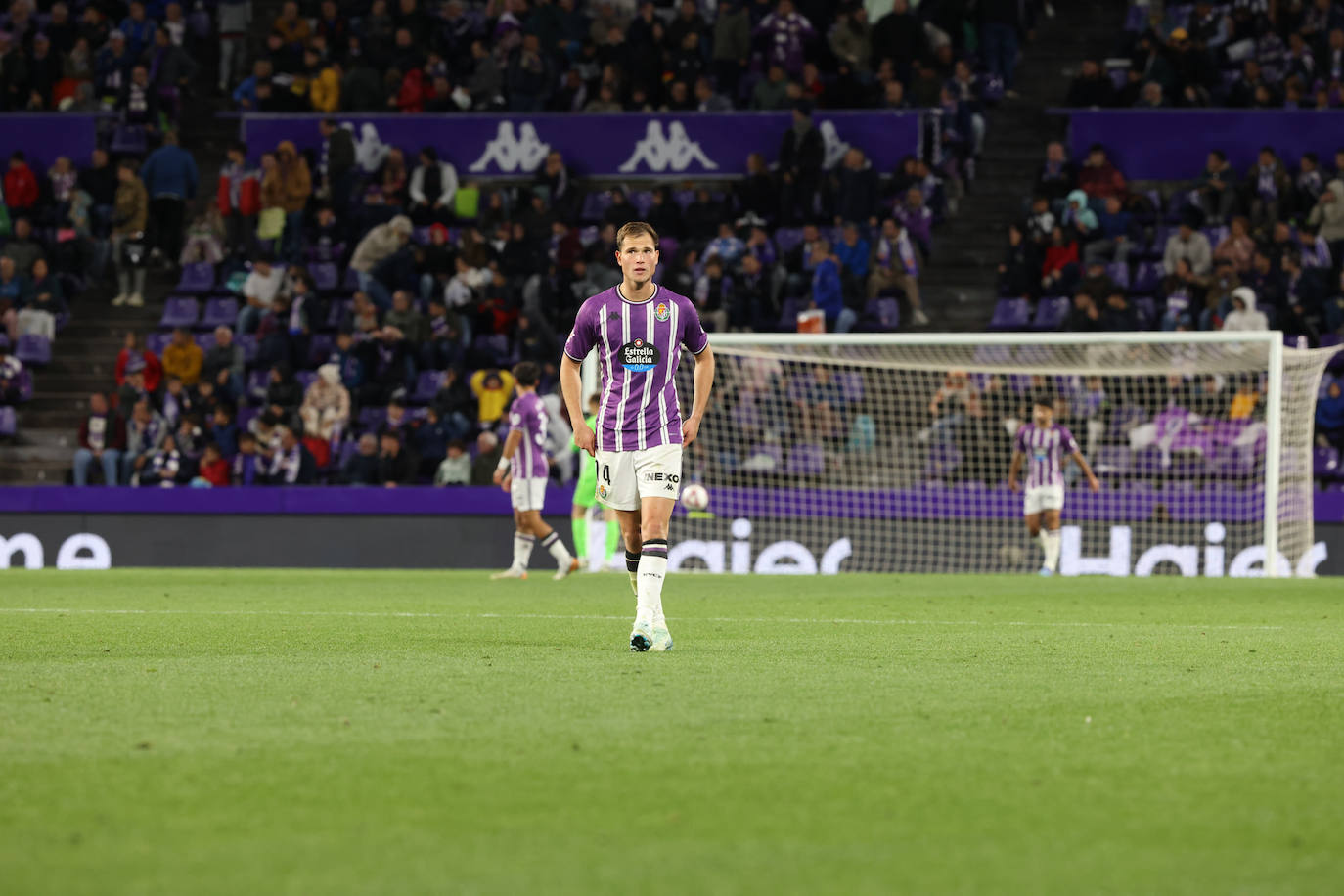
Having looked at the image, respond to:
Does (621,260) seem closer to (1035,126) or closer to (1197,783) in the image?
(1197,783)

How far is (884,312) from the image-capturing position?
2295 cm

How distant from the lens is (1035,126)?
25.8 meters

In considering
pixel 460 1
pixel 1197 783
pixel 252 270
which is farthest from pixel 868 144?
pixel 1197 783

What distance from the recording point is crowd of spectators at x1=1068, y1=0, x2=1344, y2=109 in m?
24.3

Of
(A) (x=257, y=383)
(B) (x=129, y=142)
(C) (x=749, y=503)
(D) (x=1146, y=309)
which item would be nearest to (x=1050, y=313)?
(D) (x=1146, y=309)

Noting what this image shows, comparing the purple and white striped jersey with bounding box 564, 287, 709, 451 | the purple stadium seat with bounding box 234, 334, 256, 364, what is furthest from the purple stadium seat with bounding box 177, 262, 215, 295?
the purple and white striped jersey with bounding box 564, 287, 709, 451

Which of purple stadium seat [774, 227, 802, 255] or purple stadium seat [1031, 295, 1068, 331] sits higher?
purple stadium seat [774, 227, 802, 255]

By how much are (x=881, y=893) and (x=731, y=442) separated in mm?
16710

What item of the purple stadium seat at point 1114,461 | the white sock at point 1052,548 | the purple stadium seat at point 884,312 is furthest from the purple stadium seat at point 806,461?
the purple stadium seat at point 884,312

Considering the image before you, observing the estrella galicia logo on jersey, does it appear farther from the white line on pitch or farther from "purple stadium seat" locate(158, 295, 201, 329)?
"purple stadium seat" locate(158, 295, 201, 329)

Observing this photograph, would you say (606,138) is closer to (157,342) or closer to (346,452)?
(346,452)

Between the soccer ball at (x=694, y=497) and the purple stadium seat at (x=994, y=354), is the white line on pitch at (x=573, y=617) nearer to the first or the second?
the soccer ball at (x=694, y=497)

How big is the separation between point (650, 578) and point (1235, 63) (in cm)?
1945

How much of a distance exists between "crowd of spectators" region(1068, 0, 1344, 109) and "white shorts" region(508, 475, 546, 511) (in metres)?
11.3
